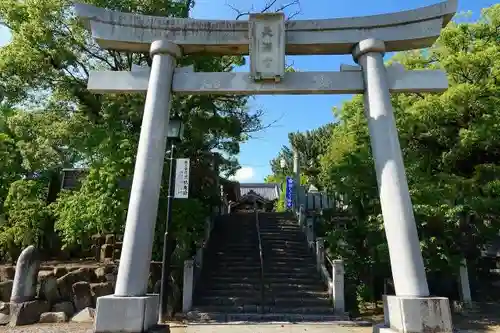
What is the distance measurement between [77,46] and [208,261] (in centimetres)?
823

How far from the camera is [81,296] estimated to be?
34.3ft

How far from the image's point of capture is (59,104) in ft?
45.2

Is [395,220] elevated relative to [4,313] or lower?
elevated

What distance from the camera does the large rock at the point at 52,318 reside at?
9.58 meters

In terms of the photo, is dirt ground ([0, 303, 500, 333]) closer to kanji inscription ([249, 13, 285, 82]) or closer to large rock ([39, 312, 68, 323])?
large rock ([39, 312, 68, 323])

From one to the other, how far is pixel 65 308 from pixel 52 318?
58 cm

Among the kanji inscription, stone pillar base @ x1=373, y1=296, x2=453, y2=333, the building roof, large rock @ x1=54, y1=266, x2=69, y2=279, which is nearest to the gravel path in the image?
large rock @ x1=54, y1=266, x2=69, y2=279

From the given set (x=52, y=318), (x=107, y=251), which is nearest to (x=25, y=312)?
(x=52, y=318)

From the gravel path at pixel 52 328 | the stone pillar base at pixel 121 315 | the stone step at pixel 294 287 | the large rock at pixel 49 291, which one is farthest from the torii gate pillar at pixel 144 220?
the stone step at pixel 294 287

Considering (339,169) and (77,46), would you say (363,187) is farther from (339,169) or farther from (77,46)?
(77,46)

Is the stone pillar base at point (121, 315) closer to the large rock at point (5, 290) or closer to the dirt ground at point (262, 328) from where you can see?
the dirt ground at point (262, 328)

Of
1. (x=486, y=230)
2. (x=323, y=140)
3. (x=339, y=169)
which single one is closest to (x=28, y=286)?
(x=339, y=169)

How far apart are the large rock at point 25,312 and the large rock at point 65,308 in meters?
0.38

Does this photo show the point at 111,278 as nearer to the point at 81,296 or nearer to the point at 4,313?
the point at 81,296
